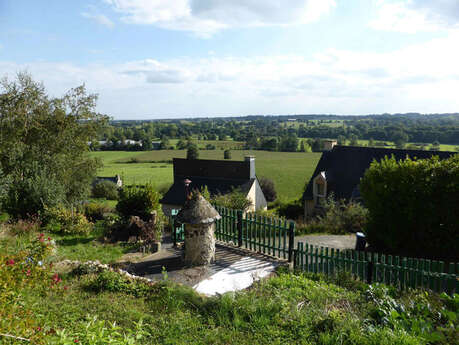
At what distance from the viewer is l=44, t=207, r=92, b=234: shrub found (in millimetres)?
12984

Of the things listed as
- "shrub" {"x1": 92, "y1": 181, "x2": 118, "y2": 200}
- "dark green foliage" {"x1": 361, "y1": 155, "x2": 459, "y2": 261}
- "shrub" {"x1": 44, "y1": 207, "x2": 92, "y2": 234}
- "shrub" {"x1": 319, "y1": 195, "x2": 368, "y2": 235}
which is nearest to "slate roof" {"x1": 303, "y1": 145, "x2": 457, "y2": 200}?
"shrub" {"x1": 319, "y1": 195, "x2": 368, "y2": 235}

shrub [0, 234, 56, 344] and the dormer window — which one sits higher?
shrub [0, 234, 56, 344]

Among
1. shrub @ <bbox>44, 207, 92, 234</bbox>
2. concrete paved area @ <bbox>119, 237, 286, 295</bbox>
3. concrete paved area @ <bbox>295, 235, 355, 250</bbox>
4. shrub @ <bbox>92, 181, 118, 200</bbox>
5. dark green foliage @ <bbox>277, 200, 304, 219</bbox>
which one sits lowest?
shrub @ <bbox>92, 181, 118, 200</bbox>

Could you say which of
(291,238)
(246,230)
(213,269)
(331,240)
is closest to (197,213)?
(213,269)

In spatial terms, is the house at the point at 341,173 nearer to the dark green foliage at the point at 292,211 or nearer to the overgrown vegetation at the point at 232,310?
the dark green foliage at the point at 292,211

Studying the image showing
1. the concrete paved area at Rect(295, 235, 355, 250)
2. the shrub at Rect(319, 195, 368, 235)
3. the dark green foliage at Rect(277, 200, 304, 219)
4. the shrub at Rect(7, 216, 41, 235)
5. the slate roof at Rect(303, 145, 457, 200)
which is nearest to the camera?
the shrub at Rect(7, 216, 41, 235)

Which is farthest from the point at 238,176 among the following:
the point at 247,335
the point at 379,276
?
the point at 247,335

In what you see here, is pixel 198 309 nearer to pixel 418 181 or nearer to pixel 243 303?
pixel 243 303

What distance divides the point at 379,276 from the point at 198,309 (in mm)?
4941

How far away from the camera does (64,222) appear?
43.7ft

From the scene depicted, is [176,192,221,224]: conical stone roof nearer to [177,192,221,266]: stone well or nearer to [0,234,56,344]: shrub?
[177,192,221,266]: stone well

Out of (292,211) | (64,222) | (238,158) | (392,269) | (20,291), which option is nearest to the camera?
(20,291)

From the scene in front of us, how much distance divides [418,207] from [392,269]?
13.3ft

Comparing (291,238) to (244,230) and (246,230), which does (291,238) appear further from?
(244,230)
